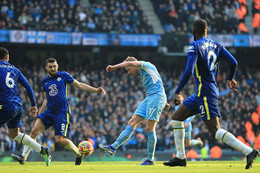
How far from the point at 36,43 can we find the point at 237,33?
38.7ft

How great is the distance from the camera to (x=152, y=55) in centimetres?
3192

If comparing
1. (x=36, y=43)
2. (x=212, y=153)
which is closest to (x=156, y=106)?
(x=212, y=153)

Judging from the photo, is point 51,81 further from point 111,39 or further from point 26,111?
point 111,39

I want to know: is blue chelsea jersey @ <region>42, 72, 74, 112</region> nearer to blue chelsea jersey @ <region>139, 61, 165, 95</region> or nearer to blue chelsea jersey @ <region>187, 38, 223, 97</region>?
blue chelsea jersey @ <region>139, 61, 165, 95</region>

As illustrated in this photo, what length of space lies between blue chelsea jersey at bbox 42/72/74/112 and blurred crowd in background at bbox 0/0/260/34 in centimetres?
1721

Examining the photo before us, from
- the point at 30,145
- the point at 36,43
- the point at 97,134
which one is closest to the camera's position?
the point at 30,145

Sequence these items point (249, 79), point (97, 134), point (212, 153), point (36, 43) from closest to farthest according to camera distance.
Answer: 1. point (212, 153)
2. point (97, 134)
3. point (36, 43)
4. point (249, 79)

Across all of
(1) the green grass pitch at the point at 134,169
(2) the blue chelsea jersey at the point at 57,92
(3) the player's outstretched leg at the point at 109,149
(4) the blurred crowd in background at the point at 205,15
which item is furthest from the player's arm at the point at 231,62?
(4) the blurred crowd in background at the point at 205,15

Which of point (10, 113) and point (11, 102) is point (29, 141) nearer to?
point (10, 113)

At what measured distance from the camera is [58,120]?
10.5 metres

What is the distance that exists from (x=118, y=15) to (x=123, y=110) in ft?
21.7

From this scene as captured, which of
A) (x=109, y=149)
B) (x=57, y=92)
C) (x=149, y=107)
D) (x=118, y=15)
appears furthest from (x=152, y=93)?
(x=118, y=15)

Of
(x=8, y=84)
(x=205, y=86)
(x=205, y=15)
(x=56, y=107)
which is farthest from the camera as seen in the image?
(x=205, y=15)

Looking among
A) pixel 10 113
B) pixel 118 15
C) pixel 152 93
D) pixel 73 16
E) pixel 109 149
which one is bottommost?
pixel 109 149
